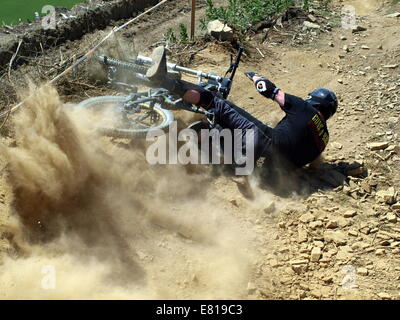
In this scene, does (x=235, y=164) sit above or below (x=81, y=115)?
below

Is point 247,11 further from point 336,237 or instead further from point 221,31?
point 336,237

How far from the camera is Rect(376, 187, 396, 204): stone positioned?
211 inches

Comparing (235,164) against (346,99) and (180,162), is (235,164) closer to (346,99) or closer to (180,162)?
(180,162)

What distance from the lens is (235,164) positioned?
5945 millimetres

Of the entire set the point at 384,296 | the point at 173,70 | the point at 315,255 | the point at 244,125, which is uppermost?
the point at 173,70

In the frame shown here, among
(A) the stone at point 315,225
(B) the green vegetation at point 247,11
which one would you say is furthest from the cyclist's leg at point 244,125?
(B) the green vegetation at point 247,11

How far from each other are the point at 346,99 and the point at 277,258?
4.02 m

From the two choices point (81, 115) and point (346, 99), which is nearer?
point (81, 115)

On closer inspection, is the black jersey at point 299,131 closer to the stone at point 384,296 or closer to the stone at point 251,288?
the stone at point 251,288

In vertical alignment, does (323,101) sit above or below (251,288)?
above

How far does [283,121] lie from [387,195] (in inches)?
58.3

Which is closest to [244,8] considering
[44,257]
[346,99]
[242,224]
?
[346,99]

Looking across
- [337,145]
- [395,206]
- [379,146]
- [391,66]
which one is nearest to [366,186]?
[395,206]

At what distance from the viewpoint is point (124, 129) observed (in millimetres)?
5742
